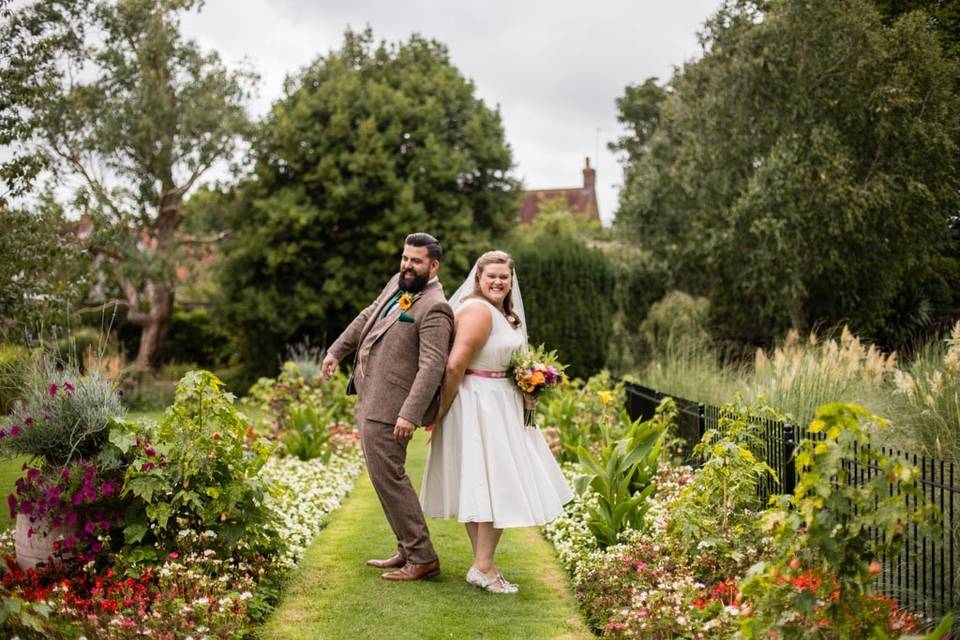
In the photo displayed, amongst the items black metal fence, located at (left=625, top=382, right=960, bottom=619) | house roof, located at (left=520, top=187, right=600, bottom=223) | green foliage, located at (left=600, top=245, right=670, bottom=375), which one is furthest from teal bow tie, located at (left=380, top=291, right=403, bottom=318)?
house roof, located at (left=520, top=187, right=600, bottom=223)

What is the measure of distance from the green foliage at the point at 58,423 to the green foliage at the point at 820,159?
14.6m

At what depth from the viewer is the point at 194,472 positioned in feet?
17.5

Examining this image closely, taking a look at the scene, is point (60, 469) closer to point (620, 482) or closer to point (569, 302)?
point (620, 482)

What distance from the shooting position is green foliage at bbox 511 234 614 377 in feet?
67.9

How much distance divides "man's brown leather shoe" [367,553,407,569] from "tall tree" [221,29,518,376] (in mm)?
16483

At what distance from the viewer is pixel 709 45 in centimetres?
2142

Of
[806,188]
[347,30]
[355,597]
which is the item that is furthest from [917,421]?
[347,30]

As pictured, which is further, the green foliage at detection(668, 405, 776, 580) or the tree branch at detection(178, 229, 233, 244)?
the tree branch at detection(178, 229, 233, 244)

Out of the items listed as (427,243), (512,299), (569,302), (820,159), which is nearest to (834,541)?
(512,299)

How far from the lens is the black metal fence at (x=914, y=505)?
457 centimetres

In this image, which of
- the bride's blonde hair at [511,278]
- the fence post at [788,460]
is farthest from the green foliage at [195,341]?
the fence post at [788,460]

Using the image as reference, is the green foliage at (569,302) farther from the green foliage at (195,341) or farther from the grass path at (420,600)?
the grass path at (420,600)

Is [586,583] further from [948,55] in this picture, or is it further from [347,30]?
[347,30]

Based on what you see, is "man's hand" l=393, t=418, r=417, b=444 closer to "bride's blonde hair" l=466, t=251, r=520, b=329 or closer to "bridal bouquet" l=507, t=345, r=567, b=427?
"bridal bouquet" l=507, t=345, r=567, b=427
